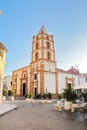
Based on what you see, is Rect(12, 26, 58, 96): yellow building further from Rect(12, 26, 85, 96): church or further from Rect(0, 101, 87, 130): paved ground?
Rect(0, 101, 87, 130): paved ground

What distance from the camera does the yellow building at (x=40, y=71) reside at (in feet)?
108

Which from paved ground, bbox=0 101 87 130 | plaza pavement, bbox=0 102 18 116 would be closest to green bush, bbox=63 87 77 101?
paved ground, bbox=0 101 87 130

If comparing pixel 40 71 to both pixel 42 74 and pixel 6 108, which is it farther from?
pixel 6 108

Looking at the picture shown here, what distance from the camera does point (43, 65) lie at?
3372 centimetres

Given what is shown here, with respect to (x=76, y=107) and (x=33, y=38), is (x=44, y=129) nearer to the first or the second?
(x=76, y=107)

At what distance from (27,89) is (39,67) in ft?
21.9

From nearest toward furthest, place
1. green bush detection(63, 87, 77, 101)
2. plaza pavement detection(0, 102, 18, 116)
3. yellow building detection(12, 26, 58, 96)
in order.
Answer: plaza pavement detection(0, 102, 18, 116) → green bush detection(63, 87, 77, 101) → yellow building detection(12, 26, 58, 96)

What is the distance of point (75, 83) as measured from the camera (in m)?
39.2

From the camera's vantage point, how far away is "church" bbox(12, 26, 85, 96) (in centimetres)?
3322

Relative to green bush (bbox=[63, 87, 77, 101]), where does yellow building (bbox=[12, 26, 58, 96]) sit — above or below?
above

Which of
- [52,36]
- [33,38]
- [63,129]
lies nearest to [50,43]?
[52,36]

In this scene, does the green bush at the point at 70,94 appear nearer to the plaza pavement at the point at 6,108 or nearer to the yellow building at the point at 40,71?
the plaza pavement at the point at 6,108

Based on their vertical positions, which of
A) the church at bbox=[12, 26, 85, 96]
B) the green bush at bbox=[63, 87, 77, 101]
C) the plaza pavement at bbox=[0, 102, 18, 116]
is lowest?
the plaza pavement at bbox=[0, 102, 18, 116]

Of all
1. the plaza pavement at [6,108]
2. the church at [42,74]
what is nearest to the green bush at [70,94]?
the plaza pavement at [6,108]
